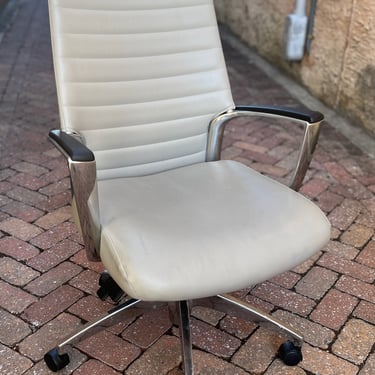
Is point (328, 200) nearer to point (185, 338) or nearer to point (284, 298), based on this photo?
point (284, 298)

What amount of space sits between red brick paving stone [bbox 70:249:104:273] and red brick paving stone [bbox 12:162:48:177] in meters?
0.73

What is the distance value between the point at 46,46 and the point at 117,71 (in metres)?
3.47

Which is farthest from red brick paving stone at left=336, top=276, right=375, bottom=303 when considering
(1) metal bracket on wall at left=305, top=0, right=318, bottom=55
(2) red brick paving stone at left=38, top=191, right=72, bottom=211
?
(1) metal bracket on wall at left=305, top=0, right=318, bottom=55

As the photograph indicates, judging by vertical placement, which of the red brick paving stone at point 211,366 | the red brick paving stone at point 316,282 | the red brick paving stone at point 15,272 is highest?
the red brick paving stone at point 15,272

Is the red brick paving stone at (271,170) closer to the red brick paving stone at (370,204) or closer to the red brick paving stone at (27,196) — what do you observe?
the red brick paving stone at (370,204)

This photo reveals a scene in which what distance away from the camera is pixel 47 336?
1474mm

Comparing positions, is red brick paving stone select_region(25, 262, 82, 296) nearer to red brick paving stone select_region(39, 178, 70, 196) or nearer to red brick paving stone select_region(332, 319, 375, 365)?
red brick paving stone select_region(39, 178, 70, 196)

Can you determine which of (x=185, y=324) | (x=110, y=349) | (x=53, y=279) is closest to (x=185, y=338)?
(x=185, y=324)

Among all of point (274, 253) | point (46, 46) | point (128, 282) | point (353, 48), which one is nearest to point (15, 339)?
point (128, 282)

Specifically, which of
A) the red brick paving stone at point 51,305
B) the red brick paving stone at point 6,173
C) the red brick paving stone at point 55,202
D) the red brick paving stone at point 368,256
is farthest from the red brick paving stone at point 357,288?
the red brick paving stone at point 6,173

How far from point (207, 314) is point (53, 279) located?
56 cm

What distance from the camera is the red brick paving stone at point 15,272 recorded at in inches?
66.8

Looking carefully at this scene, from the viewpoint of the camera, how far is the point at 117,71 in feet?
4.63

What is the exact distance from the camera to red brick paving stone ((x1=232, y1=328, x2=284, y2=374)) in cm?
140
